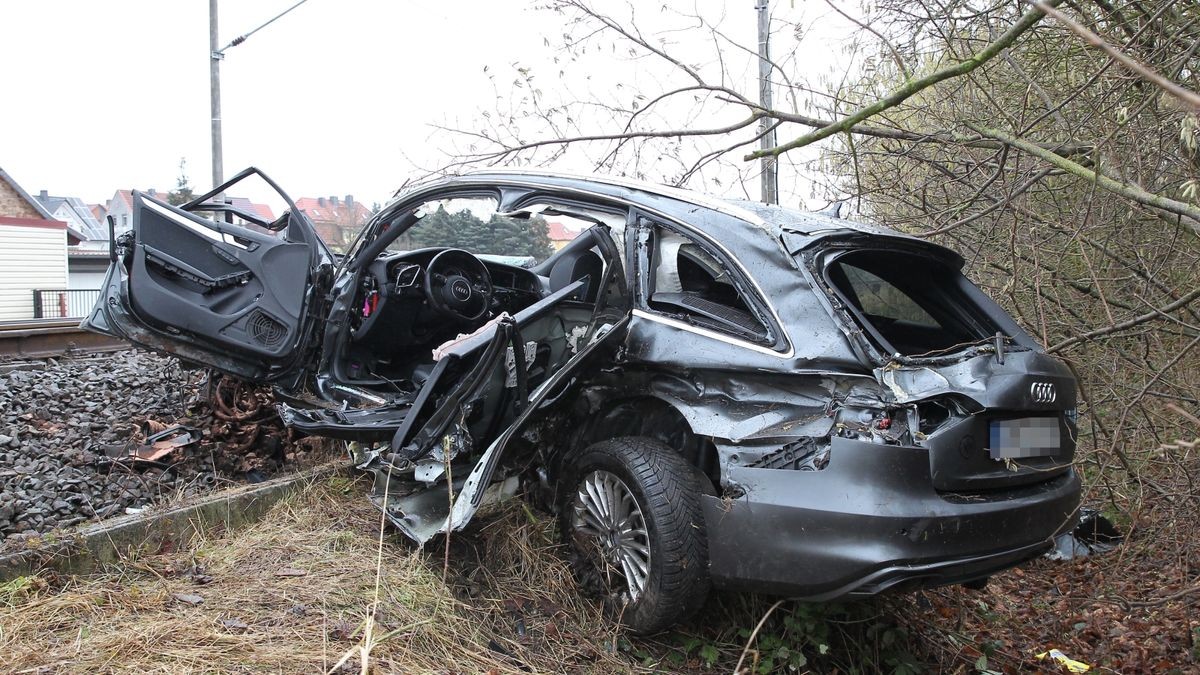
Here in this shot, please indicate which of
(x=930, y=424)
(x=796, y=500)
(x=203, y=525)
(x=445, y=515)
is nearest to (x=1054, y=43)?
(x=930, y=424)

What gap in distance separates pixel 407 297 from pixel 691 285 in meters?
2.20

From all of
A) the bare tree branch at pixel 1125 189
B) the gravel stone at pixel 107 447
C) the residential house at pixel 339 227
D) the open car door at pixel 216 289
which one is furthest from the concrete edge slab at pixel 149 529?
the bare tree branch at pixel 1125 189

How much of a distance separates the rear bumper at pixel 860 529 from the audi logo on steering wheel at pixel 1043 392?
356 millimetres

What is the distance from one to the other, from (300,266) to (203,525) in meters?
1.66

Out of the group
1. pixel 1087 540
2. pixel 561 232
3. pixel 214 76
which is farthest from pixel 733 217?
pixel 214 76

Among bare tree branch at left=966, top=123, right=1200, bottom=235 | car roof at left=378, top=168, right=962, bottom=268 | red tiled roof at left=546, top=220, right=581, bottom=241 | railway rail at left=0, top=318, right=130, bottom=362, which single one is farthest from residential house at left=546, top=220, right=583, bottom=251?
railway rail at left=0, top=318, right=130, bottom=362

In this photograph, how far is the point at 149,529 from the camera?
3.76 metres

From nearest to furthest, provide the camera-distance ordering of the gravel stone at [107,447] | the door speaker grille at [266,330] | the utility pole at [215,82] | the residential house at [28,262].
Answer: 1. the gravel stone at [107,447]
2. the door speaker grille at [266,330]
3. the utility pole at [215,82]
4. the residential house at [28,262]

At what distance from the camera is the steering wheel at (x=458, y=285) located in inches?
188

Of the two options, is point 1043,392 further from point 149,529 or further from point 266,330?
point 266,330

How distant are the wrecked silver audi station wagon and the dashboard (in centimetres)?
3

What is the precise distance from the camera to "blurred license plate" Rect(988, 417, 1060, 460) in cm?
283

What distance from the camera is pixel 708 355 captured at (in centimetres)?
313

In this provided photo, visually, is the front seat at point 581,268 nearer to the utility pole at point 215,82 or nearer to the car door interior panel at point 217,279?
the car door interior panel at point 217,279
